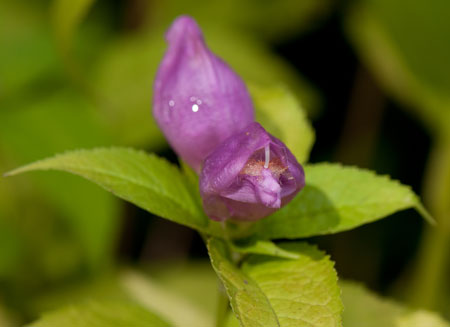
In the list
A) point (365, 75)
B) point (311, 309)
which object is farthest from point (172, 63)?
point (365, 75)

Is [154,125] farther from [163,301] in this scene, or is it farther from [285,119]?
[285,119]

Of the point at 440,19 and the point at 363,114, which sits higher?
the point at 440,19

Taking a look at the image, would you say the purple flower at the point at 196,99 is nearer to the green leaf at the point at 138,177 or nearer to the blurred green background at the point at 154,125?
the green leaf at the point at 138,177

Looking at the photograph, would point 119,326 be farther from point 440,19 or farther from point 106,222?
point 440,19

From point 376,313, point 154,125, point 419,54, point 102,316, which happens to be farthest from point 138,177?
point 419,54

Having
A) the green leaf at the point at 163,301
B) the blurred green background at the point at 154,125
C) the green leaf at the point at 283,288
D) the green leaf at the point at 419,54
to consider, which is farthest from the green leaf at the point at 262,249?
the green leaf at the point at 419,54

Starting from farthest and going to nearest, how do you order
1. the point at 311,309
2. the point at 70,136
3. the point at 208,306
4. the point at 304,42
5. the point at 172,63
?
the point at 304,42, the point at 70,136, the point at 208,306, the point at 172,63, the point at 311,309

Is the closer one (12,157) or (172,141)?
(172,141)

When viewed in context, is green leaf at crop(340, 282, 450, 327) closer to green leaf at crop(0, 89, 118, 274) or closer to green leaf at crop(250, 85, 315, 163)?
green leaf at crop(250, 85, 315, 163)
